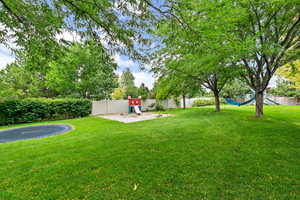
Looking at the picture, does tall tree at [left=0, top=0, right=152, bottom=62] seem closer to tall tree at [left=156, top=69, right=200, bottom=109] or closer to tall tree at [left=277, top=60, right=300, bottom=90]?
tall tree at [left=156, top=69, right=200, bottom=109]

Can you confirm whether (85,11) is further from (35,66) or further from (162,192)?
(162,192)

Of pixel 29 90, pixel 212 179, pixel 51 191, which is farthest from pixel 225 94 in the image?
pixel 29 90

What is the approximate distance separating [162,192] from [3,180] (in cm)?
247

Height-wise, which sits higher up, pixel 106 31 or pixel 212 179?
pixel 106 31

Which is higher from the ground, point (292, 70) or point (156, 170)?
point (292, 70)

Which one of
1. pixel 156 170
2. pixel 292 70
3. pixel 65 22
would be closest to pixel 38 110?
pixel 65 22

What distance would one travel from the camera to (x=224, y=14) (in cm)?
395

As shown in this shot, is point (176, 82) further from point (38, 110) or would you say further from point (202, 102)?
point (202, 102)

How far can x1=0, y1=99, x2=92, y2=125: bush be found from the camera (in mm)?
7375

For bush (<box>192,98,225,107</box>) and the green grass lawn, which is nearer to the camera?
the green grass lawn

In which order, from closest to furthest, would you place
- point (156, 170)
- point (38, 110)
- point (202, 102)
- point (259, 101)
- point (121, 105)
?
point (156, 170) → point (259, 101) → point (38, 110) → point (121, 105) → point (202, 102)

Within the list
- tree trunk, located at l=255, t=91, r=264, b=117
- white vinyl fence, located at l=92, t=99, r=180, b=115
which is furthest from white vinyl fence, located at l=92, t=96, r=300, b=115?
tree trunk, located at l=255, t=91, r=264, b=117

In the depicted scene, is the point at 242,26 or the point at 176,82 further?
the point at 176,82

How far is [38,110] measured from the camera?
827 centimetres
